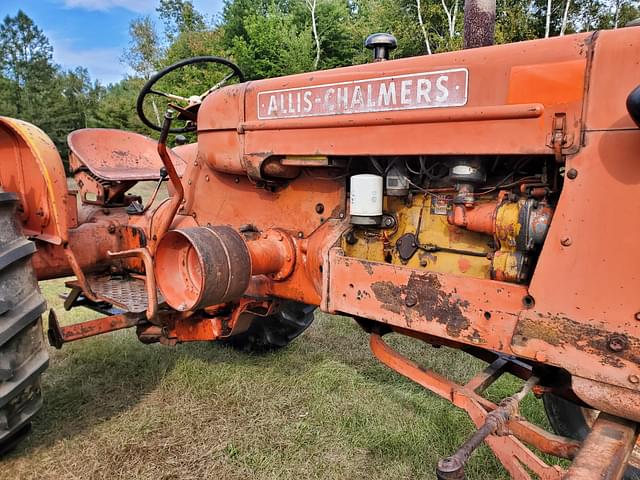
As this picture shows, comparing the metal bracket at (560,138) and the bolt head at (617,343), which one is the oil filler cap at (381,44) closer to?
the metal bracket at (560,138)

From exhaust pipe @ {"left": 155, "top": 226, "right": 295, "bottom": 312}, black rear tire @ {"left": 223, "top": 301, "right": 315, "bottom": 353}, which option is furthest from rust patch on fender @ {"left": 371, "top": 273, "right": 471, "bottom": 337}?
black rear tire @ {"left": 223, "top": 301, "right": 315, "bottom": 353}

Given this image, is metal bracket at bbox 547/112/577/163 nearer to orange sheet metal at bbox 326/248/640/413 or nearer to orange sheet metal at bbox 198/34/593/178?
orange sheet metal at bbox 198/34/593/178

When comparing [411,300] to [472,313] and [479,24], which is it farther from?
[479,24]

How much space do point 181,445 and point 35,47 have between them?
133 ft

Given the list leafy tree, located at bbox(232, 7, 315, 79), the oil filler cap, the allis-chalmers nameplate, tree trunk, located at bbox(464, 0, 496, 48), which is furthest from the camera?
leafy tree, located at bbox(232, 7, 315, 79)

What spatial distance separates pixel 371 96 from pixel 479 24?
118 inches

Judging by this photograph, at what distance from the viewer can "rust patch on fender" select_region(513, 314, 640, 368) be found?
135 centimetres

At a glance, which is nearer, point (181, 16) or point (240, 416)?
point (240, 416)

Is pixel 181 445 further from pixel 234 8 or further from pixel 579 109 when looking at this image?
pixel 234 8

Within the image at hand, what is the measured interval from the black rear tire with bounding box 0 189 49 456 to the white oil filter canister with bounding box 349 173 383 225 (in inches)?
56.0

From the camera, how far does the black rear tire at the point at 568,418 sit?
219cm

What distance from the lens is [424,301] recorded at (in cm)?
168

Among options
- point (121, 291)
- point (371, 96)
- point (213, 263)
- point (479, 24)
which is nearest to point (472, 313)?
point (371, 96)

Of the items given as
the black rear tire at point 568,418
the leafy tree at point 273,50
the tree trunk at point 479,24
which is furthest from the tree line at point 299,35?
the black rear tire at point 568,418
